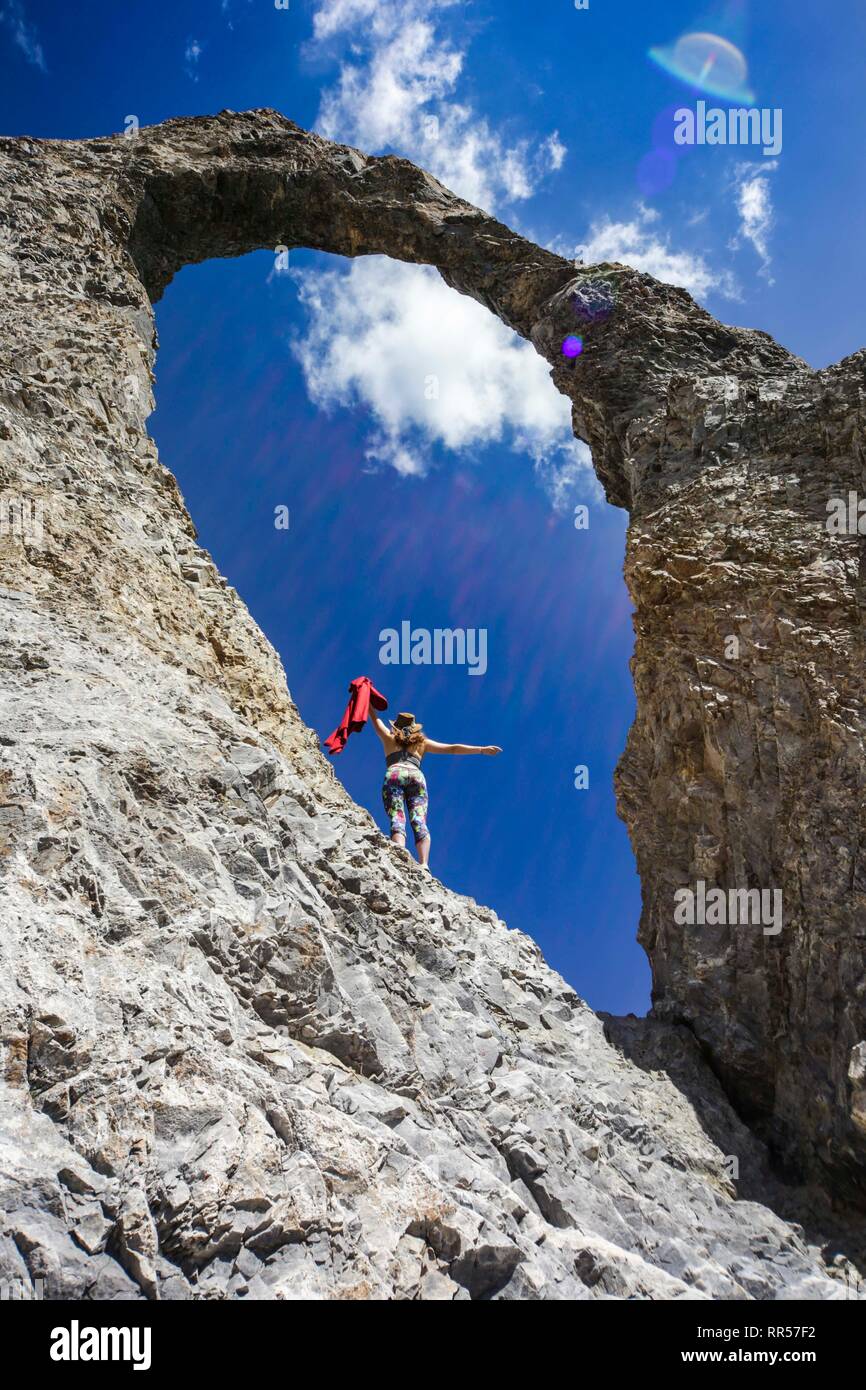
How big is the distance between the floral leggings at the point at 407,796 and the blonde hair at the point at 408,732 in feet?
1.34

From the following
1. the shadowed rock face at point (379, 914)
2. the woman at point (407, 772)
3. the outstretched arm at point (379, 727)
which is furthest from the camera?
the outstretched arm at point (379, 727)

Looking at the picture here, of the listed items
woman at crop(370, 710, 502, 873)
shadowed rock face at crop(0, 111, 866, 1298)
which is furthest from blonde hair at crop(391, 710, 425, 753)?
shadowed rock face at crop(0, 111, 866, 1298)

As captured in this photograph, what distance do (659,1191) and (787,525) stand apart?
8.27m

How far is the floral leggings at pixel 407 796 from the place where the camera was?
1158 cm

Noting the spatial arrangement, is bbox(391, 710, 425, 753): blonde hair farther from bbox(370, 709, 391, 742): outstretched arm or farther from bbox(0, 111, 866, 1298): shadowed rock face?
bbox(0, 111, 866, 1298): shadowed rock face

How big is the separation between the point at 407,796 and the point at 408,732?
1.09 meters

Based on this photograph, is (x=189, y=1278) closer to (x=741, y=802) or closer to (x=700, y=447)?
(x=741, y=802)

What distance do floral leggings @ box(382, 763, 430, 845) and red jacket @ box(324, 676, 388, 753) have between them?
835 mm

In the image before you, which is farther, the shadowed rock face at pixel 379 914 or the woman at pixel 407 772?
the woman at pixel 407 772

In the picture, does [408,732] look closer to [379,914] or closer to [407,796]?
[407,796]

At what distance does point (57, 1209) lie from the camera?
411cm

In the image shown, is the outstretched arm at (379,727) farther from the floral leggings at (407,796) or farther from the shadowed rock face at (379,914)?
the shadowed rock face at (379,914)

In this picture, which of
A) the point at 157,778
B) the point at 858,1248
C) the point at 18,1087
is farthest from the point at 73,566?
the point at 858,1248

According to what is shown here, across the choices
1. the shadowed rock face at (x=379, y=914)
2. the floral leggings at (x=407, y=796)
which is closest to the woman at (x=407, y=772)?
the floral leggings at (x=407, y=796)
